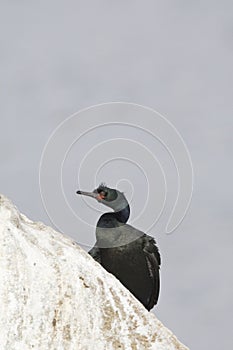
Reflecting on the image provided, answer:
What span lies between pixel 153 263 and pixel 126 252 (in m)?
0.71

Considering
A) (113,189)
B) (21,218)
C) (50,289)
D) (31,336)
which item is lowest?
(31,336)

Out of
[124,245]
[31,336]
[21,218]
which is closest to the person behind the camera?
[31,336]

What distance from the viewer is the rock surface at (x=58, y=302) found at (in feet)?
35.8

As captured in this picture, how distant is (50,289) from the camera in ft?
37.4

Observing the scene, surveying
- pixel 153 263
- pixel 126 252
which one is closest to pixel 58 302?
pixel 126 252

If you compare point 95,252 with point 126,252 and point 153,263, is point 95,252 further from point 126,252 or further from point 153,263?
point 153,263

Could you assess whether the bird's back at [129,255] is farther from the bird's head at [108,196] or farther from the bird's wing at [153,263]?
the bird's head at [108,196]

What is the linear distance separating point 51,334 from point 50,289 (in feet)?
1.96

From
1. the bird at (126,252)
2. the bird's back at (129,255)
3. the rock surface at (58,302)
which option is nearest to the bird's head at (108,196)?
the bird at (126,252)

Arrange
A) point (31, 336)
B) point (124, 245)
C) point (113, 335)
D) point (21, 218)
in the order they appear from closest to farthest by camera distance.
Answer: point (31, 336), point (113, 335), point (21, 218), point (124, 245)

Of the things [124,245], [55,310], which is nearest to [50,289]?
[55,310]

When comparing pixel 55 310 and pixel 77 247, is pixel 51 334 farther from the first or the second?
pixel 77 247

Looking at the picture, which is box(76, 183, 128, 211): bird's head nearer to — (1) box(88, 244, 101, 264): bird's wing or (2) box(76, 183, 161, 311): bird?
(2) box(76, 183, 161, 311): bird

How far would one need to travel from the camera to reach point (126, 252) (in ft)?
57.9
